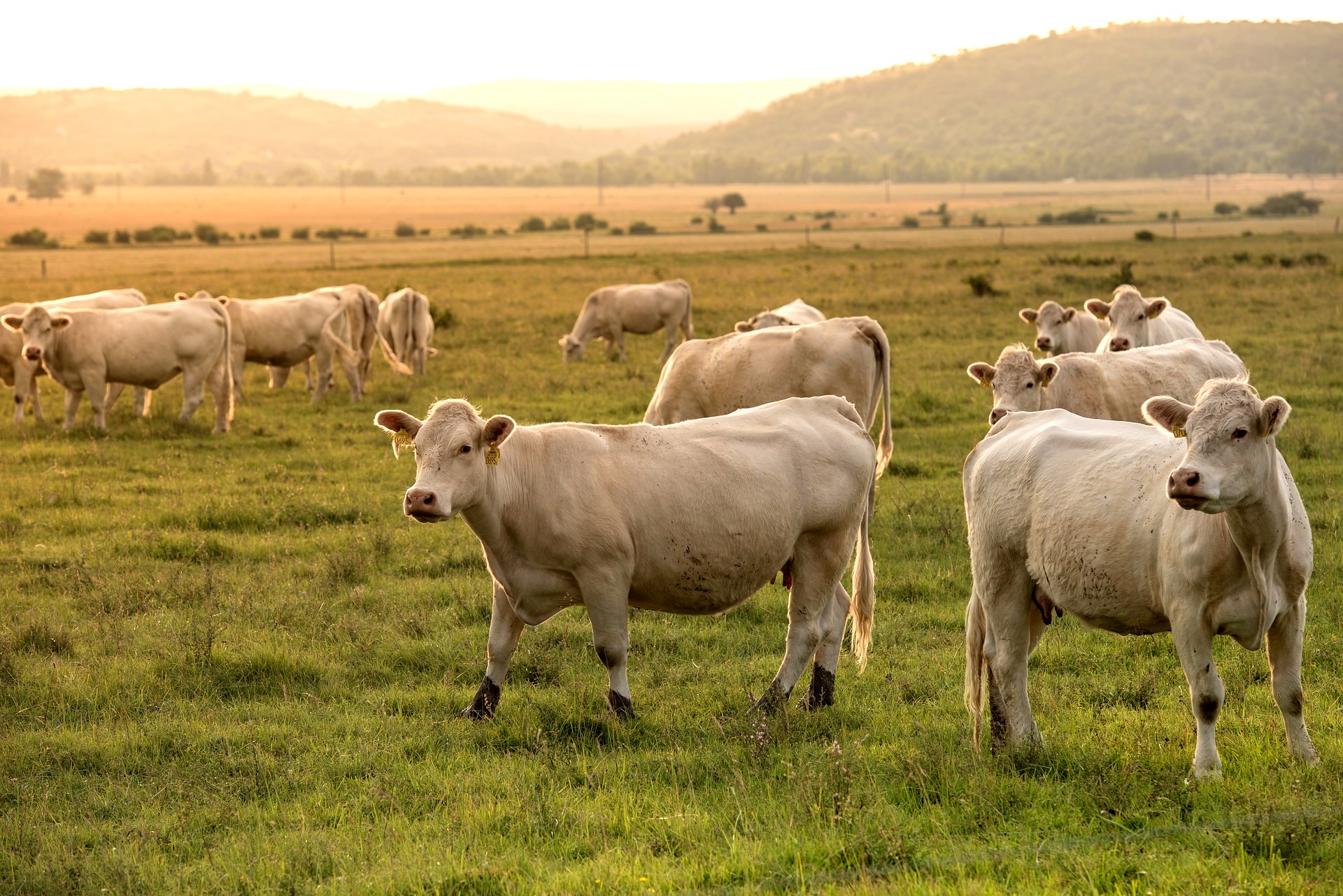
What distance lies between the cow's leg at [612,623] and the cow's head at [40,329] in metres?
11.6

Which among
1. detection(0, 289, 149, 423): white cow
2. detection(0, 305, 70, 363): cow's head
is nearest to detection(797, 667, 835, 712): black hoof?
detection(0, 305, 70, 363): cow's head

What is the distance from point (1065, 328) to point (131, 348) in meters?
12.6

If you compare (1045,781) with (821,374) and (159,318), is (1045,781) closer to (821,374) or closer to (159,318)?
(821,374)

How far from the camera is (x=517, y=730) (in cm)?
660

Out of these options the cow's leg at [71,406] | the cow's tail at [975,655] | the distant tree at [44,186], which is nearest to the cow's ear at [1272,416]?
the cow's tail at [975,655]

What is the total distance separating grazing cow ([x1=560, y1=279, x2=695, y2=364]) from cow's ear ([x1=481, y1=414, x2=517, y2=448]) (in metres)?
16.9

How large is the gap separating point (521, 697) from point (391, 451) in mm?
7645

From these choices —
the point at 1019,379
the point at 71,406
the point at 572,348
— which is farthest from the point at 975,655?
the point at 572,348

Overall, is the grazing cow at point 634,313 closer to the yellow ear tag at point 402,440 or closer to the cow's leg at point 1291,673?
the yellow ear tag at point 402,440

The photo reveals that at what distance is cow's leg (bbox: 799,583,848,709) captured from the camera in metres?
7.04

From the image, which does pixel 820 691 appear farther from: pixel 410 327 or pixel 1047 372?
pixel 410 327

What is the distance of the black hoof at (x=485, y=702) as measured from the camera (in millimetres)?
6867

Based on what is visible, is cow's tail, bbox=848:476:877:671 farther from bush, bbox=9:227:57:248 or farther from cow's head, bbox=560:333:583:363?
bush, bbox=9:227:57:248

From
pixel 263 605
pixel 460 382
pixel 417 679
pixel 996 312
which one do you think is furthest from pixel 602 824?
pixel 996 312
